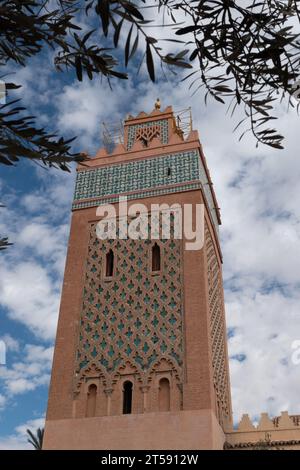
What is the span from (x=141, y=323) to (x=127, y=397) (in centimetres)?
104

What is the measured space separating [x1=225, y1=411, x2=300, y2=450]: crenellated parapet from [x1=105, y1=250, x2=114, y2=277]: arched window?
2989 mm

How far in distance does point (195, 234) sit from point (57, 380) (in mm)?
3048

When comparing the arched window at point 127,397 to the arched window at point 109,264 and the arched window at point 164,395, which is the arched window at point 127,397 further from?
the arched window at point 109,264

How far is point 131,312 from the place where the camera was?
767 cm

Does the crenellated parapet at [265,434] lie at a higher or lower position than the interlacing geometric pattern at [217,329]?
lower

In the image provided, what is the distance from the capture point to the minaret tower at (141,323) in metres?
6.86

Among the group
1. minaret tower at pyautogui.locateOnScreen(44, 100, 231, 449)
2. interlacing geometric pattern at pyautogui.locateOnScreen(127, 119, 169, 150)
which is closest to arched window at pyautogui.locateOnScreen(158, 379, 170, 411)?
minaret tower at pyautogui.locateOnScreen(44, 100, 231, 449)

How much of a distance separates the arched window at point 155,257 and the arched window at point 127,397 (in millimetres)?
1839

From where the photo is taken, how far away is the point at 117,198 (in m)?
8.84

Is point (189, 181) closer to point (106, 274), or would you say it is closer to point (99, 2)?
point (106, 274)

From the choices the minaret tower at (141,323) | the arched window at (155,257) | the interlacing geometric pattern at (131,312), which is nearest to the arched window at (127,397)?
the minaret tower at (141,323)

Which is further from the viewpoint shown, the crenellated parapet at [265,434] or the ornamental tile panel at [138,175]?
the ornamental tile panel at [138,175]

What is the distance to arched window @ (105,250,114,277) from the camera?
8328 millimetres
